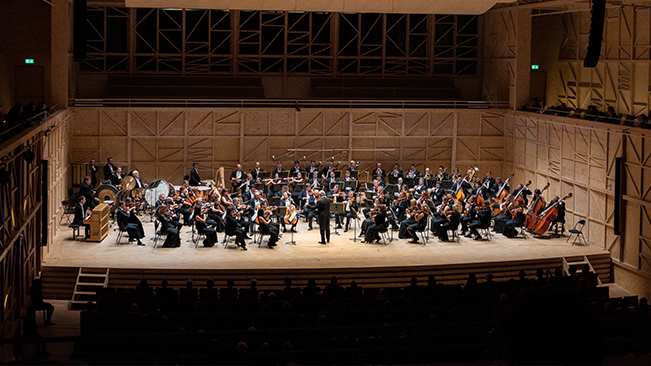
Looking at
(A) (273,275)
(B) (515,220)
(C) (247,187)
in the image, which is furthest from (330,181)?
(A) (273,275)

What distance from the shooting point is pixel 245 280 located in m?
15.4

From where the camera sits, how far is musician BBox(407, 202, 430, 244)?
17.9 meters

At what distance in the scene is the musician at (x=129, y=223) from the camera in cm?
1736

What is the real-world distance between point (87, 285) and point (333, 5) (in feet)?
28.8

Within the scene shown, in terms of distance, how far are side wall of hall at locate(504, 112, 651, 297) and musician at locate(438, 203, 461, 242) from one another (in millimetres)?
3936

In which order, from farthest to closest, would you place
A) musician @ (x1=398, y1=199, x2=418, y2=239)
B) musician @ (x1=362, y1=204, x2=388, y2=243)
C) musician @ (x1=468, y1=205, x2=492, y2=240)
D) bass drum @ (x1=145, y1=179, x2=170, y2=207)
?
bass drum @ (x1=145, y1=179, x2=170, y2=207) → musician @ (x1=468, y1=205, x2=492, y2=240) → musician @ (x1=398, y1=199, x2=418, y2=239) → musician @ (x1=362, y1=204, x2=388, y2=243)

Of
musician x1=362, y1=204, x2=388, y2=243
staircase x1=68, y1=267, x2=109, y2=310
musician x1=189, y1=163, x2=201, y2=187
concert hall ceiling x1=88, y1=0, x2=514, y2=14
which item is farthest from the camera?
musician x1=189, y1=163, x2=201, y2=187

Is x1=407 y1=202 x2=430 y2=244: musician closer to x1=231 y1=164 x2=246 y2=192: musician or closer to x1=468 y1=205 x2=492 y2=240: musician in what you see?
x1=468 y1=205 x2=492 y2=240: musician

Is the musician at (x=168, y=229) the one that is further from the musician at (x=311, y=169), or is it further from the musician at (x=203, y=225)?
the musician at (x=311, y=169)

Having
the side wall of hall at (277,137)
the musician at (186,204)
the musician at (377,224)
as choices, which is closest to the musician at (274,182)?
the musician at (186,204)

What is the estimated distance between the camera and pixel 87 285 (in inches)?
596

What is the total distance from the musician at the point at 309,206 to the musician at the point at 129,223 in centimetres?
451

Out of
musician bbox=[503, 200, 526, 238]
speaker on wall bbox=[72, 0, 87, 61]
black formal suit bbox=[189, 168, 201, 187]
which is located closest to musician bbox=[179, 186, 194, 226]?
black formal suit bbox=[189, 168, 201, 187]

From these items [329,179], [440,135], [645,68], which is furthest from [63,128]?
[645,68]
